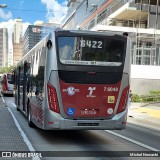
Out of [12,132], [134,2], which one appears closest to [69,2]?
[134,2]

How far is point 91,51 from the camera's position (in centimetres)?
1146

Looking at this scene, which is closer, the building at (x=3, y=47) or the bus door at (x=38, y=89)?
the bus door at (x=38, y=89)

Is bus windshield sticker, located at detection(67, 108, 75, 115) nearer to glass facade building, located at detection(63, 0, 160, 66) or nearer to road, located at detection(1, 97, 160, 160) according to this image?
road, located at detection(1, 97, 160, 160)

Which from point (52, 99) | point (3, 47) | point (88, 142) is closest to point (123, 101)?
point (88, 142)

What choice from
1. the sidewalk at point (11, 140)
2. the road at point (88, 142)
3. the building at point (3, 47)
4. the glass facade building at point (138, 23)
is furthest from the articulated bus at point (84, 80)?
the building at point (3, 47)

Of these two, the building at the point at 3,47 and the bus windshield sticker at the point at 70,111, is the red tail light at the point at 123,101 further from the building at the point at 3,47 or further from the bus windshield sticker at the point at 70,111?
the building at the point at 3,47

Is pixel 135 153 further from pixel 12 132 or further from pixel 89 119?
pixel 12 132

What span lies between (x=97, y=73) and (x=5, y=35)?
605ft

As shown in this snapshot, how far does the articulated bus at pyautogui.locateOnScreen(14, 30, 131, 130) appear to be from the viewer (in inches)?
438

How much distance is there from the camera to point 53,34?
1124 centimetres

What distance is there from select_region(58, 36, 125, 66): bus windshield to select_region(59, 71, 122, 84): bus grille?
29 centimetres

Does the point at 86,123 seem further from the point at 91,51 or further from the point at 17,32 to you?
the point at 17,32

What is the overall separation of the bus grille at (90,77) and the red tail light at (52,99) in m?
0.41

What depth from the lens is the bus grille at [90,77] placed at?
36.6ft
